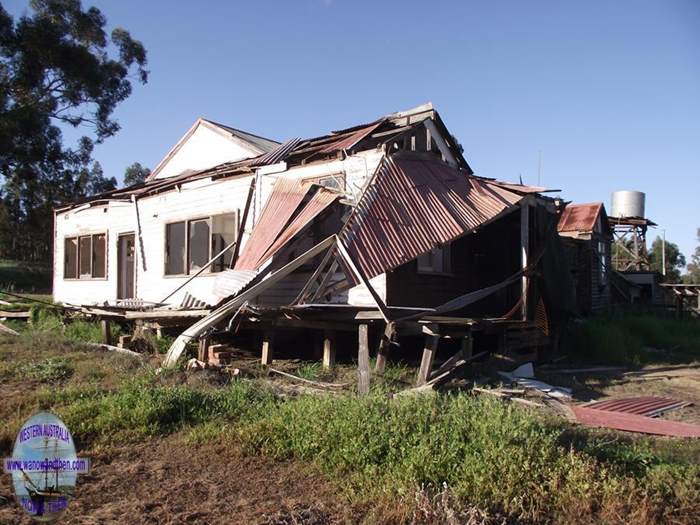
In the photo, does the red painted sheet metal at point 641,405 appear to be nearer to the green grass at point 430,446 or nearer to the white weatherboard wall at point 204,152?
the green grass at point 430,446

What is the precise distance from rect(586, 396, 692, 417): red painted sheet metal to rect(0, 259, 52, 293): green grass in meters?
28.3

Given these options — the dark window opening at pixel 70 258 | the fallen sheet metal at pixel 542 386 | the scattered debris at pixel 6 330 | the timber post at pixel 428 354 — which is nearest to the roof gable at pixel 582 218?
the fallen sheet metal at pixel 542 386

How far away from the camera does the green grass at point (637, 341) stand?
41.9 ft

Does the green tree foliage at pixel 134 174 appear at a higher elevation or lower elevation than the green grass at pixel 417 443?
higher

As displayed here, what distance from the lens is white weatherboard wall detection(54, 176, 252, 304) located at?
12470 millimetres

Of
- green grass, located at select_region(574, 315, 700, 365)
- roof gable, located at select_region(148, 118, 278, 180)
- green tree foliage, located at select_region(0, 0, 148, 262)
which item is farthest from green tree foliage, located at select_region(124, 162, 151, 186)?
green grass, located at select_region(574, 315, 700, 365)

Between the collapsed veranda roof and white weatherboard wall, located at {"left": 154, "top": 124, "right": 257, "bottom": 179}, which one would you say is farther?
white weatherboard wall, located at {"left": 154, "top": 124, "right": 257, "bottom": 179}

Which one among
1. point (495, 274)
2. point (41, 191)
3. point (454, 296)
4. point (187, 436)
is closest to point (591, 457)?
point (187, 436)

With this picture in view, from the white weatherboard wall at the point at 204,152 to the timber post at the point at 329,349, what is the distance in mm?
6994

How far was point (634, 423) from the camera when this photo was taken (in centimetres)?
706

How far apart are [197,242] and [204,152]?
219 inches

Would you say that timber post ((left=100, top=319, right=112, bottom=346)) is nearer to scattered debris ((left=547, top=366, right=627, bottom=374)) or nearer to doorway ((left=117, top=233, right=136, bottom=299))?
doorway ((left=117, top=233, right=136, bottom=299))

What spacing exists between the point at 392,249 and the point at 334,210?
6.25 ft

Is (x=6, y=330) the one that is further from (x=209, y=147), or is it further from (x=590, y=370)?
(x=590, y=370)
